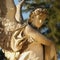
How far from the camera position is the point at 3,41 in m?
2.48

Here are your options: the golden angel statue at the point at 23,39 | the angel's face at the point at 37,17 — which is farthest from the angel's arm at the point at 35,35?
the angel's face at the point at 37,17

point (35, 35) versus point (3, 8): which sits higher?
point (3, 8)

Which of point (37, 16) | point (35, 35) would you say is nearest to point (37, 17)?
point (37, 16)

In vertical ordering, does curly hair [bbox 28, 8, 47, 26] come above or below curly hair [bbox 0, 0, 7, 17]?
below

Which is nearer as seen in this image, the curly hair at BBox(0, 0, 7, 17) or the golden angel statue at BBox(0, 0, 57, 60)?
the golden angel statue at BBox(0, 0, 57, 60)

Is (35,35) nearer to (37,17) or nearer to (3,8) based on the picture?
(37,17)

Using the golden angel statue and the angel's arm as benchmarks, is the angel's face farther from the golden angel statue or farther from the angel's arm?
the angel's arm

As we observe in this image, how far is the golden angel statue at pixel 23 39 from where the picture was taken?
2.43 metres

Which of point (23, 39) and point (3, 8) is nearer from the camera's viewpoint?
point (23, 39)

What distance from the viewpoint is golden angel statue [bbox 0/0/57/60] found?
2.43m

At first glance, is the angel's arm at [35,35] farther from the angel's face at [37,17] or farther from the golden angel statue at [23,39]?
the angel's face at [37,17]

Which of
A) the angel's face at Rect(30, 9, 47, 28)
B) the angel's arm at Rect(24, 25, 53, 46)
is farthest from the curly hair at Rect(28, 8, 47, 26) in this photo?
the angel's arm at Rect(24, 25, 53, 46)

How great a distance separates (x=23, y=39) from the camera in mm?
2434

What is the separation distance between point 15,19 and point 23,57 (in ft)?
0.92
